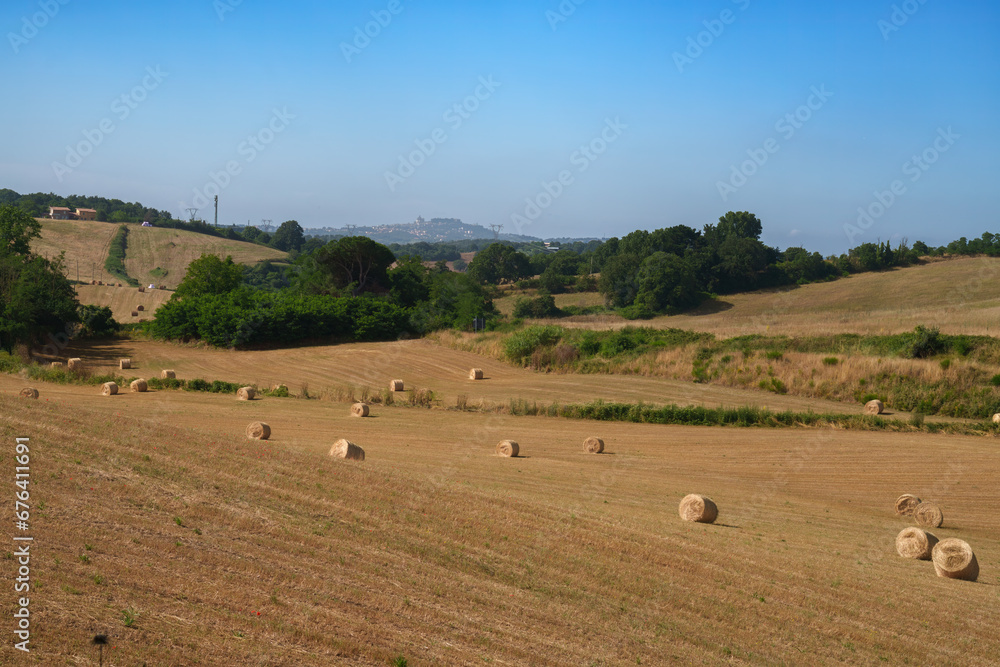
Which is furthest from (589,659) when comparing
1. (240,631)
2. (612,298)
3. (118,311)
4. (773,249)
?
(773,249)

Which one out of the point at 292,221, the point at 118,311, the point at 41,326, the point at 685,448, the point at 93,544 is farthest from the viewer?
the point at 292,221

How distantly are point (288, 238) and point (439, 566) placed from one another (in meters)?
168

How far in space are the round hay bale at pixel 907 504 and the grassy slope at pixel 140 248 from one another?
92.6 metres

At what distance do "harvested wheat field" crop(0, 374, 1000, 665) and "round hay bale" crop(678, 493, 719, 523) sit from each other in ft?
0.90

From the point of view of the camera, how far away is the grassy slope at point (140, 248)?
329 feet

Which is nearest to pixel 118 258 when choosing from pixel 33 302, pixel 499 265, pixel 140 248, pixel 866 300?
pixel 140 248

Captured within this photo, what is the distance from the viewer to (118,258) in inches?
4161

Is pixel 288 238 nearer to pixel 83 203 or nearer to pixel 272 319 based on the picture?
pixel 83 203

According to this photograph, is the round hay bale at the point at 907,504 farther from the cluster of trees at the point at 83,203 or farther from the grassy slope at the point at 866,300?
the cluster of trees at the point at 83,203

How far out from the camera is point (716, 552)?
1258 centimetres

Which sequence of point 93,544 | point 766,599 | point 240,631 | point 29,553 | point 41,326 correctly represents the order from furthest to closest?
point 41,326, point 766,599, point 93,544, point 29,553, point 240,631

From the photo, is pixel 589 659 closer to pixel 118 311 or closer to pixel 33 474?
pixel 33 474

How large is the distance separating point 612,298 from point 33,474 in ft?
274

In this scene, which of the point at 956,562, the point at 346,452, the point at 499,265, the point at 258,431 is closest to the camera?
the point at 956,562
